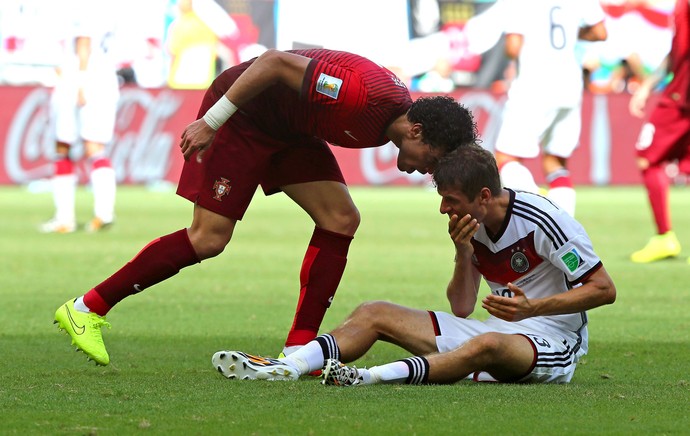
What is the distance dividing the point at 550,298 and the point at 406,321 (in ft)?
2.21

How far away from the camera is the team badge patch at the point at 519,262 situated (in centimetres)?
523

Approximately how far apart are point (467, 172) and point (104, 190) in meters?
8.75

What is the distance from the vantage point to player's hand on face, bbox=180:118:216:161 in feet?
17.8

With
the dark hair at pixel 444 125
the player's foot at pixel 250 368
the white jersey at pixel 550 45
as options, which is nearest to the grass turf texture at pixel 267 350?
the player's foot at pixel 250 368

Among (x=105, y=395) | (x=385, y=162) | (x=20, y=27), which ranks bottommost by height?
(x=385, y=162)

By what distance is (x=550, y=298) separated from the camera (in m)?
4.91

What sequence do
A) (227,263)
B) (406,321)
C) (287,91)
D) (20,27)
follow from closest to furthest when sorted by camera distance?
1. (406,321)
2. (287,91)
3. (227,263)
4. (20,27)

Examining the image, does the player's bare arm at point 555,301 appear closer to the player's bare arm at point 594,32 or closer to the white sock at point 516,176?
the white sock at point 516,176

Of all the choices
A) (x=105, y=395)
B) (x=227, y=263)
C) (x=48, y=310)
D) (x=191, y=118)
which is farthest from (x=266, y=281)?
(x=191, y=118)

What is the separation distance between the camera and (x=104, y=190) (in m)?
13.2

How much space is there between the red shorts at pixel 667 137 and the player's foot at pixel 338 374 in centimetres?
677

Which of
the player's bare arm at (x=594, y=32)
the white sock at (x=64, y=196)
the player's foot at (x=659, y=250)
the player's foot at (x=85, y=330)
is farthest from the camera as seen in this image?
the white sock at (x=64, y=196)

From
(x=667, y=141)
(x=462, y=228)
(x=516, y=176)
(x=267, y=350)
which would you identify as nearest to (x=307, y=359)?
(x=462, y=228)

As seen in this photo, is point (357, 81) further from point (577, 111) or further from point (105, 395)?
point (577, 111)
